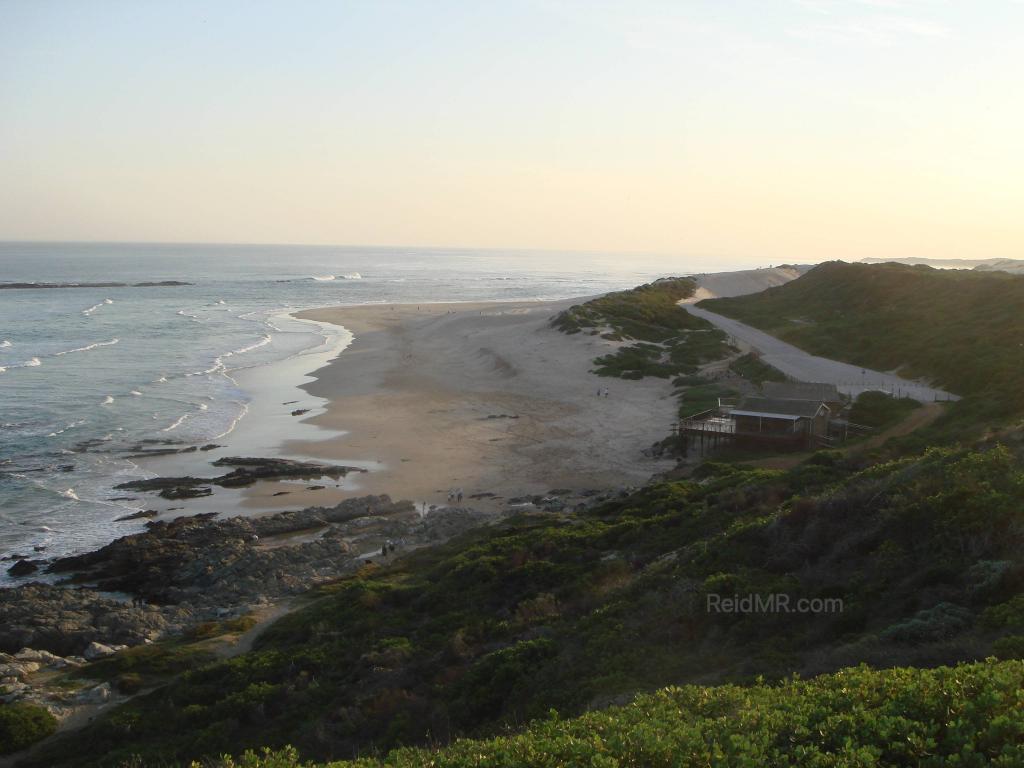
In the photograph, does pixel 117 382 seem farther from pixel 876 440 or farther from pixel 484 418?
pixel 876 440

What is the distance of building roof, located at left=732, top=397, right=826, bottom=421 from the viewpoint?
29.7 m

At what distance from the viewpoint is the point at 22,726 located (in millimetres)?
13602

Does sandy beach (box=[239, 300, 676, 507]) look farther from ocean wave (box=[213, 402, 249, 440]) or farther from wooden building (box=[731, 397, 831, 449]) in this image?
ocean wave (box=[213, 402, 249, 440])

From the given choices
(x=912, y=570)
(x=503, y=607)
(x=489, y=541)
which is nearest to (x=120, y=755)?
(x=503, y=607)

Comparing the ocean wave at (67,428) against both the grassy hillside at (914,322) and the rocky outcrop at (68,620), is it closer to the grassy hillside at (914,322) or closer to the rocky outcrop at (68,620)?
the rocky outcrop at (68,620)

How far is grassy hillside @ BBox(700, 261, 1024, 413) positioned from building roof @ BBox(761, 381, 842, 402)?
15.6 ft

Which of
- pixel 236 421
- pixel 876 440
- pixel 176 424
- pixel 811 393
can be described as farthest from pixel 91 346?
pixel 876 440

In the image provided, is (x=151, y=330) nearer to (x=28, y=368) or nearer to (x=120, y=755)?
(x=28, y=368)

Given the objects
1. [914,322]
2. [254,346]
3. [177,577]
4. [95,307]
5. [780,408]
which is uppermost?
[914,322]

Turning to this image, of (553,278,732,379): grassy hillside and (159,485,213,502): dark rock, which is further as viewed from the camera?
(553,278,732,379): grassy hillside

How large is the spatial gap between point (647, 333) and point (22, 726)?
171 ft

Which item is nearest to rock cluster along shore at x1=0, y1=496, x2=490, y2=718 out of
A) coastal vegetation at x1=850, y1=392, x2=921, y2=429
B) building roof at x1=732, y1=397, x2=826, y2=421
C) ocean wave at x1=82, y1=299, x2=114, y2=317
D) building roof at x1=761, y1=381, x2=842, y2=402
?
building roof at x1=732, y1=397, x2=826, y2=421

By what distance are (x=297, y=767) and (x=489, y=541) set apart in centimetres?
1186

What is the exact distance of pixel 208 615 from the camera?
1962 cm
